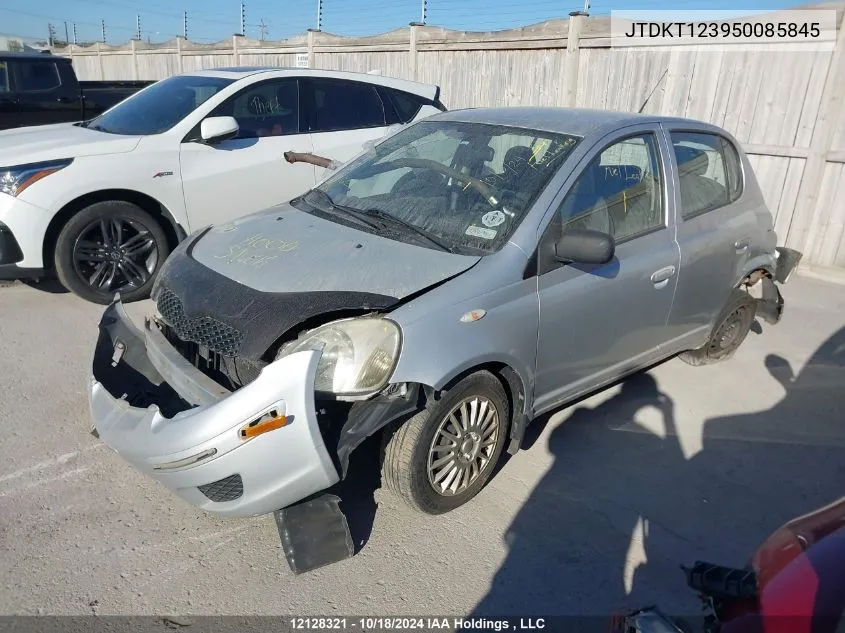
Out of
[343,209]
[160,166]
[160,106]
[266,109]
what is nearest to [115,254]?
[160,166]

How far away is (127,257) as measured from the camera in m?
5.41

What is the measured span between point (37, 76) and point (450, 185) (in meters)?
7.88

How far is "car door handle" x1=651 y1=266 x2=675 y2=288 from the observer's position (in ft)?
12.0

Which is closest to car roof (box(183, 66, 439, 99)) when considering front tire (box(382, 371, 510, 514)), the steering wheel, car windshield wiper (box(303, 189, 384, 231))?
car windshield wiper (box(303, 189, 384, 231))

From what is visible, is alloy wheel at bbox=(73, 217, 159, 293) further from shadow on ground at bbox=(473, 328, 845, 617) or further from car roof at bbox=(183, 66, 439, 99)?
shadow on ground at bbox=(473, 328, 845, 617)

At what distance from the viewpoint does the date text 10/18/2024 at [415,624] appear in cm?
254

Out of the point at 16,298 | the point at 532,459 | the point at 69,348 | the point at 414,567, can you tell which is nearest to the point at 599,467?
the point at 532,459

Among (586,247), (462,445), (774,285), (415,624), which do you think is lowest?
(415,624)

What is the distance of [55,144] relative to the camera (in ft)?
17.1

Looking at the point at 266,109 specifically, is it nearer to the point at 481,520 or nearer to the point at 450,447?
the point at 450,447

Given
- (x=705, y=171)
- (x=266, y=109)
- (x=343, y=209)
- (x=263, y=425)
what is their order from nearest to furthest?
(x=263, y=425), (x=343, y=209), (x=705, y=171), (x=266, y=109)

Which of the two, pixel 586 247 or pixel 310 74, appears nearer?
pixel 586 247

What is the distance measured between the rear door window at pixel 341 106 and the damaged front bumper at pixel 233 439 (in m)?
4.04

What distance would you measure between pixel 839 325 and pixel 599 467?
375 centimetres
